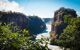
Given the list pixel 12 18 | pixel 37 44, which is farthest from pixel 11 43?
pixel 12 18

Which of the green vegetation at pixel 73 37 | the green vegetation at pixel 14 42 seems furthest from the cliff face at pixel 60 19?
the green vegetation at pixel 14 42

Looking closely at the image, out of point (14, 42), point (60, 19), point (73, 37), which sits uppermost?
point (14, 42)

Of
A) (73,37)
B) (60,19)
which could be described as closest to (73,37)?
(73,37)

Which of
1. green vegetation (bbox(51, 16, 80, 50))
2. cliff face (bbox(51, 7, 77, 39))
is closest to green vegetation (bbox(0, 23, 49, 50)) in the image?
green vegetation (bbox(51, 16, 80, 50))

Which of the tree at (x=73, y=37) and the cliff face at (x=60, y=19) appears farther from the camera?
the cliff face at (x=60, y=19)

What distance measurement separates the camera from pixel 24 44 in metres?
7.76

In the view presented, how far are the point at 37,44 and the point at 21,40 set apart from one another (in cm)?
78

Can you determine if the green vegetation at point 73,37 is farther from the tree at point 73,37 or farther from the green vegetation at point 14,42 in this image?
the green vegetation at point 14,42

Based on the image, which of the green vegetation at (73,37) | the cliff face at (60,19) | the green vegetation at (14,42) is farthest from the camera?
the cliff face at (60,19)

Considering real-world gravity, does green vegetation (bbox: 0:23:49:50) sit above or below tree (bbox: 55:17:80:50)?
above

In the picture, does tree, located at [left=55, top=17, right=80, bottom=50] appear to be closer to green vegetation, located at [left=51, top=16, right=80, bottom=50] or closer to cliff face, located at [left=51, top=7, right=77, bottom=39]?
green vegetation, located at [left=51, top=16, right=80, bottom=50]

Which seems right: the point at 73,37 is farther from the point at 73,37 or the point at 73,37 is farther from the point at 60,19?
the point at 60,19

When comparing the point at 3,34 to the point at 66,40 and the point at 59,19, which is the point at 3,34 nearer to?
the point at 66,40

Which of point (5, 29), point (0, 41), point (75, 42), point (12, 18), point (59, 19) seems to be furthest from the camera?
point (12, 18)
